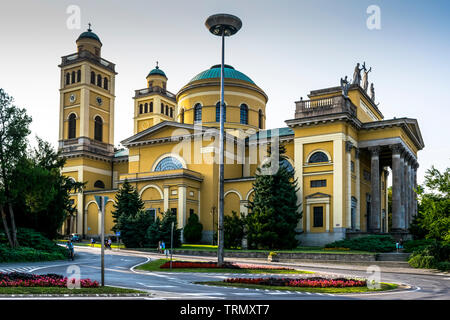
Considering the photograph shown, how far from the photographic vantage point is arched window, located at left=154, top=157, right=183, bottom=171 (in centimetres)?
5289

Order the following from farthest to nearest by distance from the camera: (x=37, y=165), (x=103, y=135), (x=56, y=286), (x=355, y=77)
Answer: (x=103, y=135) < (x=355, y=77) < (x=37, y=165) < (x=56, y=286)

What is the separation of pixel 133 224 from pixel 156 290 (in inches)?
1109

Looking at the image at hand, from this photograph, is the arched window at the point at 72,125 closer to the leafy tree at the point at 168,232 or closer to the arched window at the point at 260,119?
the arched window at the point at 260,119

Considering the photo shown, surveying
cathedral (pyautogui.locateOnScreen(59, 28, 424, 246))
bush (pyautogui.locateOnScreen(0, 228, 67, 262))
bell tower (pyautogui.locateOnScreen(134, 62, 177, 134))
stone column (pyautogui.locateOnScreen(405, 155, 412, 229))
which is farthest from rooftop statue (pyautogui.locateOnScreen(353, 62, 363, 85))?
bell tower (pyautogui.locateOnScreen(134, 62, 177, 134))

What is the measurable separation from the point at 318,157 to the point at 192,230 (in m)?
14.4

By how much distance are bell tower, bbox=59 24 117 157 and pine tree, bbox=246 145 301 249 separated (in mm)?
30889

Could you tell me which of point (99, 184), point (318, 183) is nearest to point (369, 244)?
point (318, 183)

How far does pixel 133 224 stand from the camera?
141 ft

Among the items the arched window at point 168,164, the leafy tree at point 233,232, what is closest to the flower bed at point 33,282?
the leafy tree at point 233,232

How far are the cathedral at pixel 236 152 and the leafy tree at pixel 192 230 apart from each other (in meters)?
0.83

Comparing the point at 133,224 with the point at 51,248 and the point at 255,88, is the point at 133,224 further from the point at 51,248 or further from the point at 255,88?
the point at 255,88

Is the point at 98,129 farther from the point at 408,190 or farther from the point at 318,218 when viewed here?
the point at 408,190

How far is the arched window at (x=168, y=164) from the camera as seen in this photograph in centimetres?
5289
